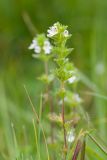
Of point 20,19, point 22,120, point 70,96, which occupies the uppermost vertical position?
point 20,19

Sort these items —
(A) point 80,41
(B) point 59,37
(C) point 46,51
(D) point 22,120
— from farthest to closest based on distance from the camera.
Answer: (A) point 80,41 < (D) point 22,120 < (C) point 46,51 < (B) point 59,37

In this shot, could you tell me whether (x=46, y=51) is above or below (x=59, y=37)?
above

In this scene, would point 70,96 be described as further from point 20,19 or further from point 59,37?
point 20,19

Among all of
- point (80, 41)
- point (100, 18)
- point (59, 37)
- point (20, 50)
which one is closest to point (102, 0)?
point (100, 18)

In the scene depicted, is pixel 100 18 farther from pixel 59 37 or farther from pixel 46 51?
pixel 59 37

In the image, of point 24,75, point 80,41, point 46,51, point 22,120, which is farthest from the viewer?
point 80,41

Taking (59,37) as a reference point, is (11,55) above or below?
above

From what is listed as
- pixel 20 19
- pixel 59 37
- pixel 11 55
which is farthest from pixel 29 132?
pixel 20 19

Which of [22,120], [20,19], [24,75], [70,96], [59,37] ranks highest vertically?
[20,19]

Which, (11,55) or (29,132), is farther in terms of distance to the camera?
(11,55)
